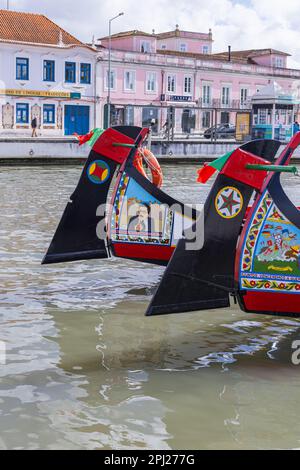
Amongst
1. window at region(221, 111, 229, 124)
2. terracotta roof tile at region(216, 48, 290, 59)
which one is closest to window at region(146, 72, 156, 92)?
window at region(221, 111, 229, 124)

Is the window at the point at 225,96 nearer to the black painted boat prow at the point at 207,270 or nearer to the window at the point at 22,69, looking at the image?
the window at the point at 22,69

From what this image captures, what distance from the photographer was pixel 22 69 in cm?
4631

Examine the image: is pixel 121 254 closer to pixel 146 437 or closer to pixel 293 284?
pixel 293 284

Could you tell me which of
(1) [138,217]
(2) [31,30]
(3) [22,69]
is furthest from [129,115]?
(1) [138,217]

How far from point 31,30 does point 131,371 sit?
4393 cm

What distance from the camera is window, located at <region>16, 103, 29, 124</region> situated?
46406 millimetres

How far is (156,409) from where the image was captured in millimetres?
5969

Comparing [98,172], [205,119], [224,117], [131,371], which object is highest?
[224,117]

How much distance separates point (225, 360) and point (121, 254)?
306 centimetres

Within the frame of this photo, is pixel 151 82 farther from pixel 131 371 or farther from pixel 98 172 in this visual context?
pixel 131 371

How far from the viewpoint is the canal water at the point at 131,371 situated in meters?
5.56

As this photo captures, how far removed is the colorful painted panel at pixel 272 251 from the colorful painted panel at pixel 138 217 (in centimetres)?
274

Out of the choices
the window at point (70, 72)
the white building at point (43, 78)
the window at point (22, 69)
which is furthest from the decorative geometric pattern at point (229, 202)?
the window at point (70, 72)
